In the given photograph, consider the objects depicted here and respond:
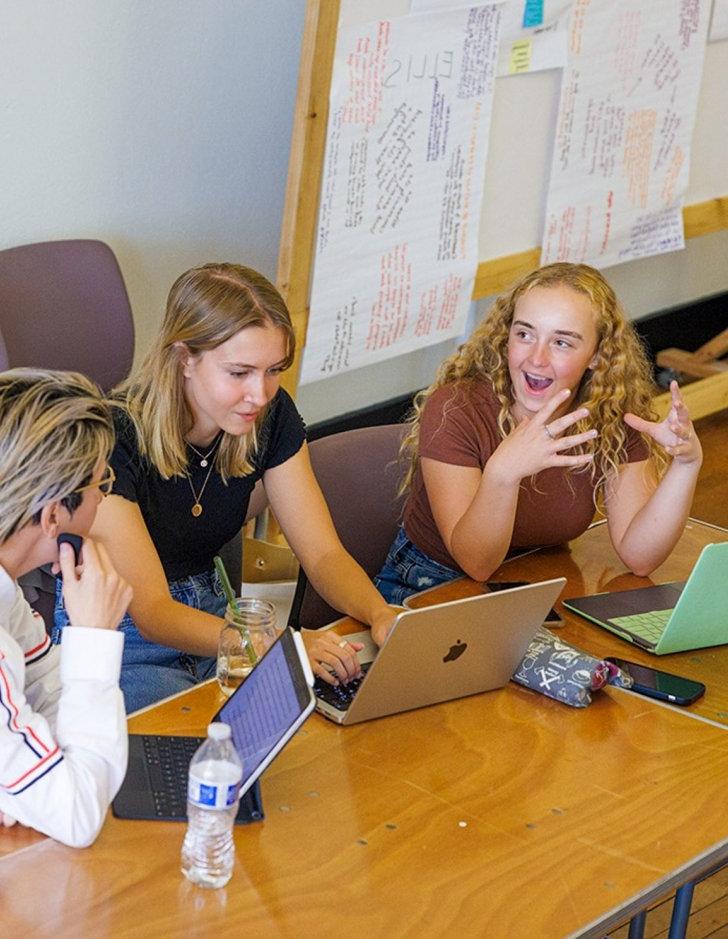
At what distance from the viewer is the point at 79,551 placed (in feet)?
4.87

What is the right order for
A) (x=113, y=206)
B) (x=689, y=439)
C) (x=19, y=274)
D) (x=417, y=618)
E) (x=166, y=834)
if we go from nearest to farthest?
(x=166, y=834), (x=417, y=618), (x=689, y=439), (x=19, y=274), (x=113, y=206)

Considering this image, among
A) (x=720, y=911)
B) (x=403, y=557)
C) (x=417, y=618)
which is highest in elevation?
(x=417, y=618)

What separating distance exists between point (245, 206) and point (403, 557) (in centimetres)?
130

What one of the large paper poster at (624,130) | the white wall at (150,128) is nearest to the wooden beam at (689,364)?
the large paper poster at (624,130)

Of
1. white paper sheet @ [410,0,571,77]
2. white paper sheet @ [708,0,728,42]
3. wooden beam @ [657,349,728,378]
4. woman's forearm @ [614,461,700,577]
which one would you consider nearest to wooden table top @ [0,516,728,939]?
woman's forearm @ [614,461,700,577]

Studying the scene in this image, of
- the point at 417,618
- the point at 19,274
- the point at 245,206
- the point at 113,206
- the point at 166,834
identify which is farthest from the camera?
the point at 245,206

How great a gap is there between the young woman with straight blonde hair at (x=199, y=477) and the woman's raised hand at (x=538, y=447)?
30cm

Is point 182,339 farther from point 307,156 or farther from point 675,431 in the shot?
point 307,156

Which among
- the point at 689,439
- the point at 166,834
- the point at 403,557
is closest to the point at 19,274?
the point at 403,557

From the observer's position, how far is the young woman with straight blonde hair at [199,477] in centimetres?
195

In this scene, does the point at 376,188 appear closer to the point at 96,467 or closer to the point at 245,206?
the point at 245,206

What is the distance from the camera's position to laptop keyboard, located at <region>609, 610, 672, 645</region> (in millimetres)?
2006

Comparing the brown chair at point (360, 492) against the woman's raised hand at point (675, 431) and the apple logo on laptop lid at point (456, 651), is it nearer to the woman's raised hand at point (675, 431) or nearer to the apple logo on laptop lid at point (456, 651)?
the woman's raised hand at point (675, 431)

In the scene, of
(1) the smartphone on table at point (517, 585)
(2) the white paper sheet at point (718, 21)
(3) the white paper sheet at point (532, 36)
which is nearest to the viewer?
(1) the smartphone on table at point (517, 585)
